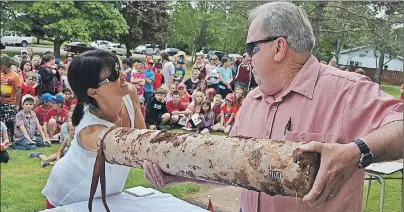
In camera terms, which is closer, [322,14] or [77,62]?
[77,62]

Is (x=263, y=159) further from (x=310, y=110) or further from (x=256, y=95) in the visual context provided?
(x=256, y=95)

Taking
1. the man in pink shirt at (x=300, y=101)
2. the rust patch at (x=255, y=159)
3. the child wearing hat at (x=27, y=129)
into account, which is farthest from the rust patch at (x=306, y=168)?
the child wearing hat at (x=27, y=129)

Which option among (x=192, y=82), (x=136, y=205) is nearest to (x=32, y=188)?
(x=136, y=205)

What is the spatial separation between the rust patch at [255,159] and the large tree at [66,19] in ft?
53.8

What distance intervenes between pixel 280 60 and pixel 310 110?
0.22 meters

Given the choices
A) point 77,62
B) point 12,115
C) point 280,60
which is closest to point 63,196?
point 77,62

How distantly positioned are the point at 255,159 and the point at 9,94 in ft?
22.3

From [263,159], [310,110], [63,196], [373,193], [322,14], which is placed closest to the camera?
[263,159]

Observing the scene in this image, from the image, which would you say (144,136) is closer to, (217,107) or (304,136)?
(304,136)

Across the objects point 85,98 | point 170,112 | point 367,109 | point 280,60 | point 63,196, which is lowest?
point 170,112

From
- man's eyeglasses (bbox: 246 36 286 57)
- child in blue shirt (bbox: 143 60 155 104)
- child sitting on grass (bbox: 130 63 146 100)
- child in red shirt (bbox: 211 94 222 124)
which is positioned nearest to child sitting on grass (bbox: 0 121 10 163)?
child sitting on grass (bbox: 130 63 146 100)

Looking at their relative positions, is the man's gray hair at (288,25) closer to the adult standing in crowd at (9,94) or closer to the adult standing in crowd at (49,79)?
the adult standing in crowd at (9,94)

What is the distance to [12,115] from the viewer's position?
279 inches

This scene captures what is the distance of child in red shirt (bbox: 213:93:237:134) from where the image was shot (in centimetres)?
890
